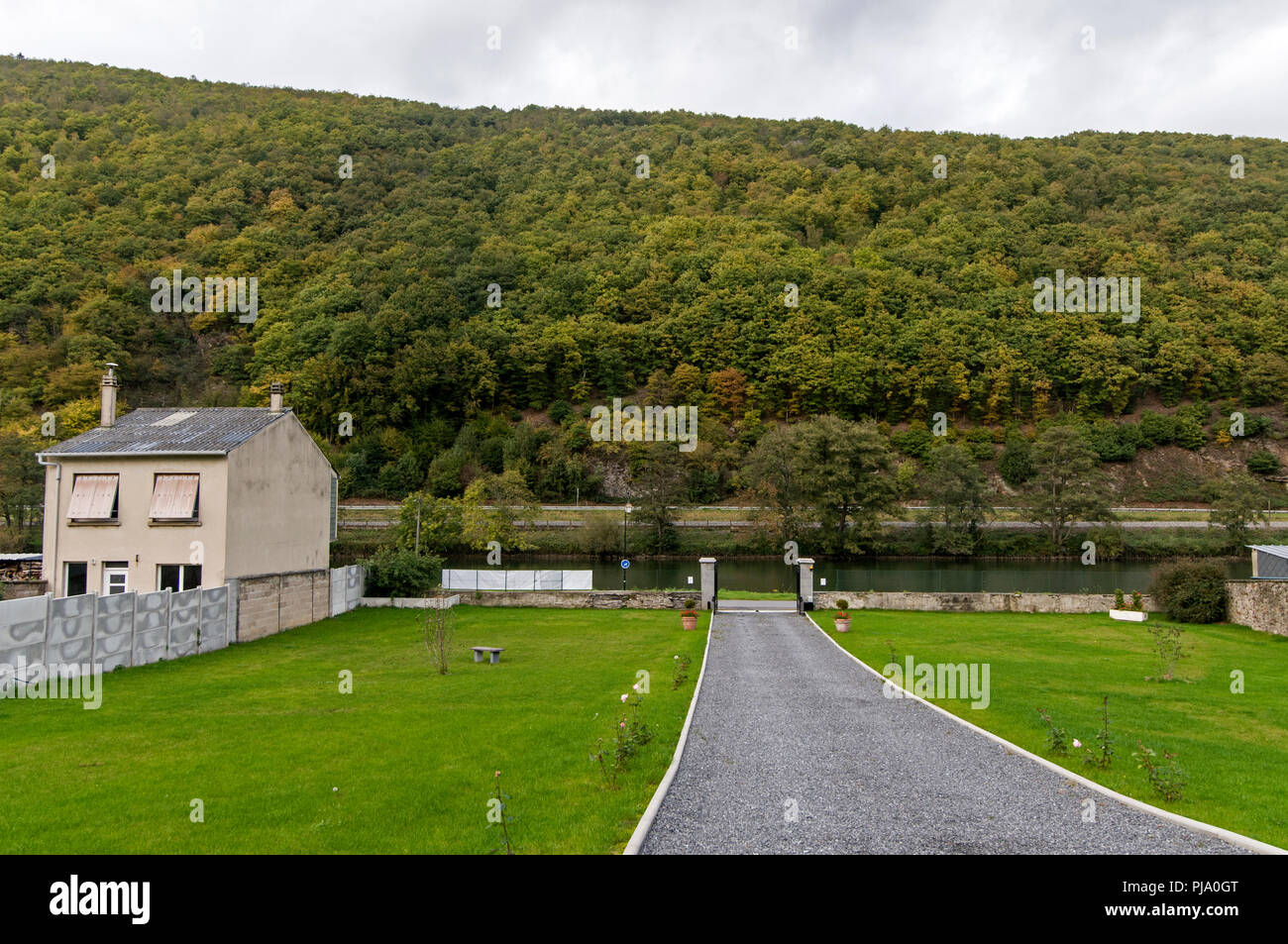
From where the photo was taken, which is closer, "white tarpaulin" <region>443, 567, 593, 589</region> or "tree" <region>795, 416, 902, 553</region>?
"white tarpaulin" <region>443, 567, 593, 589</region>

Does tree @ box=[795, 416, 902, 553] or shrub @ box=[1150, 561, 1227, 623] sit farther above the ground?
tree @ box=[795, 416, 902, 553]

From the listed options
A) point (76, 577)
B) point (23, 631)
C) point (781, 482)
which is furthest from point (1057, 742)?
point (781, 482)

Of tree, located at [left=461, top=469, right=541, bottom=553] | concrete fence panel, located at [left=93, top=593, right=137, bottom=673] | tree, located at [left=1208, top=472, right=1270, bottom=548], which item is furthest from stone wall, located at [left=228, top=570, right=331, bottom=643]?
tree, located at [left=1208, top=472, right=1270, bottom=548]

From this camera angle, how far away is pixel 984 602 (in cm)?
3359

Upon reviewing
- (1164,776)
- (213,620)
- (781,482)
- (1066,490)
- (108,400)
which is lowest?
(213,620)

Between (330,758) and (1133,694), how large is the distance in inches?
628

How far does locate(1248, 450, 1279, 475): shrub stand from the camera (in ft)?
271

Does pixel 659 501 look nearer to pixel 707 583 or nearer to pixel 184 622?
pixel 707 583

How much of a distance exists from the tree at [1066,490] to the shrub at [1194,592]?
32.0 meters

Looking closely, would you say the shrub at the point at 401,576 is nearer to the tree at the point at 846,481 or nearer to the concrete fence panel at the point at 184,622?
the concrete fence panel at the point at 184,622

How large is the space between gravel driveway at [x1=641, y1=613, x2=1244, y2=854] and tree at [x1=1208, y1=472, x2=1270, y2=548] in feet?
204

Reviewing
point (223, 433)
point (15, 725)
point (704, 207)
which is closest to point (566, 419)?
point (704, 207)

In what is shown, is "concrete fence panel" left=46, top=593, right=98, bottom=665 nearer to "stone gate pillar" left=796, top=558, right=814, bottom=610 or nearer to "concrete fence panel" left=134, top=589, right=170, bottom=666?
"concrete fence panel" left=134, top=589, right=170, bottom=666
